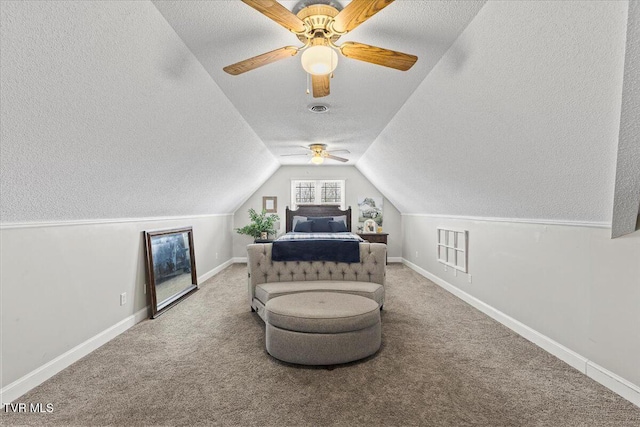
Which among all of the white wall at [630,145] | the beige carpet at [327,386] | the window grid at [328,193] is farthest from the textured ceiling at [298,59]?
the window grid at [328,193]

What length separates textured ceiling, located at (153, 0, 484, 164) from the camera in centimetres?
189

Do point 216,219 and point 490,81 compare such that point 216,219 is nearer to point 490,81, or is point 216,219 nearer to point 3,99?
point 3,99

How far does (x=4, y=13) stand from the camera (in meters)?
1.29

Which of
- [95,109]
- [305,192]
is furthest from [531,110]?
[305,192]

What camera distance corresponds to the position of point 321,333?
2414mm

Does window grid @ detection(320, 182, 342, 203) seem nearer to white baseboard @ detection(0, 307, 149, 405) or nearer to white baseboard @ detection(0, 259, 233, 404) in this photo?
white baseboard @ detection(0, 259, 233, 404)

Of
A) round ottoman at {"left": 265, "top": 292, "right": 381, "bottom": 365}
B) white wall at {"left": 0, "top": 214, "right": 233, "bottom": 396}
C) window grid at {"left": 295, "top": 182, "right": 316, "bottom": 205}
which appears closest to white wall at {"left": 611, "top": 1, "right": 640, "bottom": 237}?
round ottoman at {"left": 265, "top": 292, "right": 381, "bottom": 365}

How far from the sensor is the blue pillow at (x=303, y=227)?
6.33 m

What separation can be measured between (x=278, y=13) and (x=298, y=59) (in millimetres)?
931

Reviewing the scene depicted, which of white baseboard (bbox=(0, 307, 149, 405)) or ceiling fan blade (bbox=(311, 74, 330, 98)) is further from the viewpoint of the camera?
ceiling fan blade (bbox=(311, 74, 330, 98))

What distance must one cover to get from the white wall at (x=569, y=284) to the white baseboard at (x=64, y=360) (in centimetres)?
376

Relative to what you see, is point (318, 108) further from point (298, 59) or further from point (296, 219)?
point (296, 219)

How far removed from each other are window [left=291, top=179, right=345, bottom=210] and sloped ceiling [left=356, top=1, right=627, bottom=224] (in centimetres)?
390

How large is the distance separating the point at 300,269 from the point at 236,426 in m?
1.98
